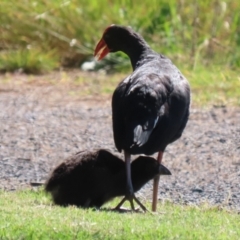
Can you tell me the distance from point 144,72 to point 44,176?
1723mm

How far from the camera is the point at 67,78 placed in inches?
552

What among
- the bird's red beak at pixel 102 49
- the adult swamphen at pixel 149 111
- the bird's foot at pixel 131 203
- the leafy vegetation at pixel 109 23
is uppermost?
the adult swamphen at pixel 149 111

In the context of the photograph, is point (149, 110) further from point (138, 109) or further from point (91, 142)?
point (91, 142)

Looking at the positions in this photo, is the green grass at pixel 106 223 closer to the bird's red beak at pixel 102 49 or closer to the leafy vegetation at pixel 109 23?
the bird's red beak at pixel 102 49

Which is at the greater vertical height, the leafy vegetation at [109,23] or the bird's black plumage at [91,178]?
the bird's black plumage at [91,178]

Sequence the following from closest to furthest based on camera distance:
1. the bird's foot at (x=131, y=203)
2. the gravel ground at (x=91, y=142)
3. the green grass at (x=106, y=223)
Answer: the green grass at (x=106, y=223), the bird's foot at (x=131, y=203), the gravel ground at (x=91, y=142)

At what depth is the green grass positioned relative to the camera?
19.0ft

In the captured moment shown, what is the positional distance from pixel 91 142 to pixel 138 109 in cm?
316

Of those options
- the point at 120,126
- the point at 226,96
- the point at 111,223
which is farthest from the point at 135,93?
the point at 226,96

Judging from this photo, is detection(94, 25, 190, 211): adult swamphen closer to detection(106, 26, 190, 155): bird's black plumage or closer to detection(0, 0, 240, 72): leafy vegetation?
detection(106, 26, 190, 155): bird's black plumage

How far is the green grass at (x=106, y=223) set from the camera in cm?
580

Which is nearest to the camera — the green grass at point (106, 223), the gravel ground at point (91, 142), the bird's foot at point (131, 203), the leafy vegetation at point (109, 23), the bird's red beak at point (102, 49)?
the green grass at point (106, 223)

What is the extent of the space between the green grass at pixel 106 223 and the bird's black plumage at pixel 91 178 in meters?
0.19

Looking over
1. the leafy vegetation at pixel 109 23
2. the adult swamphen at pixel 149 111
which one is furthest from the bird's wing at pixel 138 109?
the leafy vegetation at pixel 109 23
